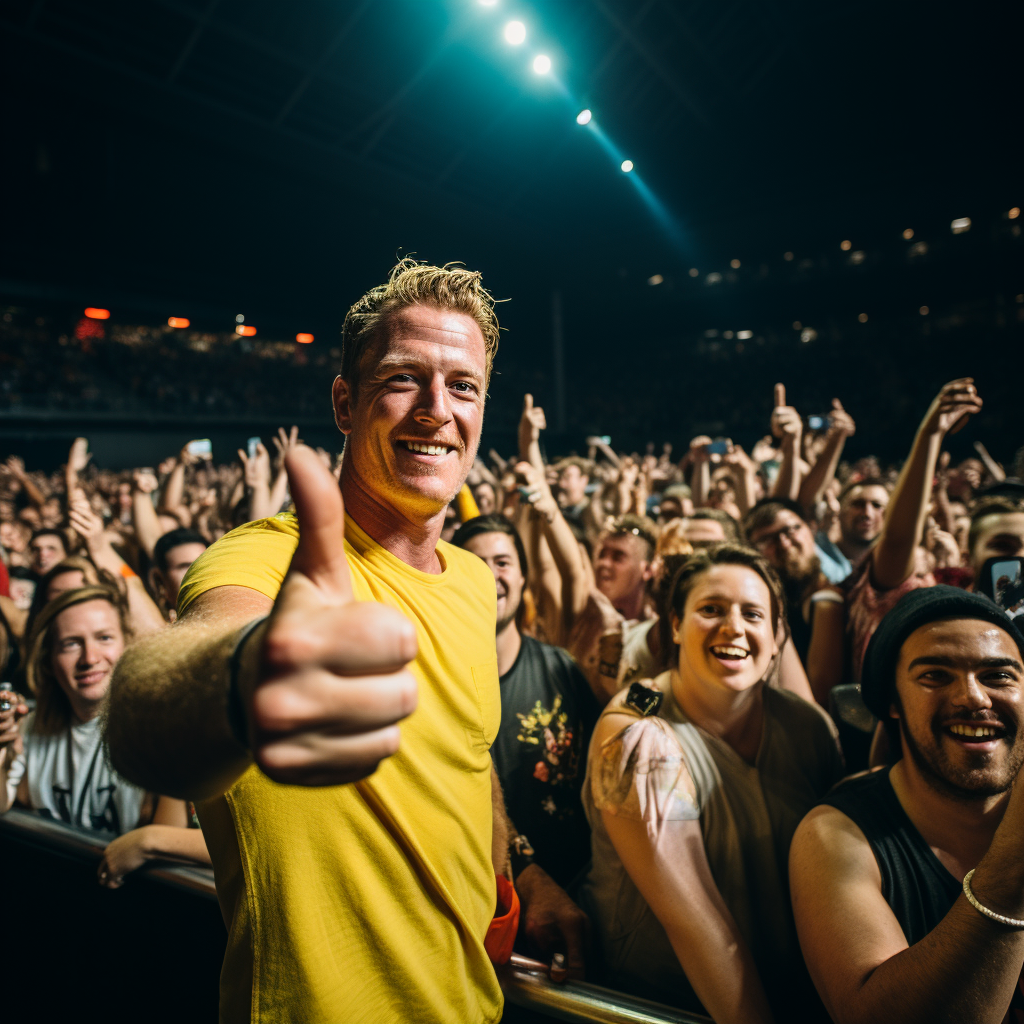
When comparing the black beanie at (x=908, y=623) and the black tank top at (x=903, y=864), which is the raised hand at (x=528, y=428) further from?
the black tank top at (x=903, y=864)

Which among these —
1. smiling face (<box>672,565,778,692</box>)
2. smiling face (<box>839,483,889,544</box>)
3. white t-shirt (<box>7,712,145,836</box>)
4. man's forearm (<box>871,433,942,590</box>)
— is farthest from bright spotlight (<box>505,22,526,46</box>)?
white t-shirt (<box>7,712,145,836</box>)

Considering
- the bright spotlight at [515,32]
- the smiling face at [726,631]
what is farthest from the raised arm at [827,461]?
the bright spotlight at [515,32]

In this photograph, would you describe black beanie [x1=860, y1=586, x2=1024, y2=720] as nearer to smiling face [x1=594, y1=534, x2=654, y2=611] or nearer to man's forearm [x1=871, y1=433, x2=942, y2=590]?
man's forearm [x1=871, y1=433, x2=942, y2=590]

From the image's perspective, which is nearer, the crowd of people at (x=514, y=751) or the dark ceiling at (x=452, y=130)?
the crowd of people at (x=514, y=751)

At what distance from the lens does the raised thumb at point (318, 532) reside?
1.96 feet

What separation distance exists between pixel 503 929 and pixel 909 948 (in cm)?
80

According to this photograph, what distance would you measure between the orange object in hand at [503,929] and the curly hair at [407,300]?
1.25 metres

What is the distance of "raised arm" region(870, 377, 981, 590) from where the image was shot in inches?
82.0

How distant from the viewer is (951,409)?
215cm

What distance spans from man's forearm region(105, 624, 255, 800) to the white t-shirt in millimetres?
1670

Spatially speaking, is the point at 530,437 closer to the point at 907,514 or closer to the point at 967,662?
the point at 907,514

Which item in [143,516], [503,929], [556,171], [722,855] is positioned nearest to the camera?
[503,929]

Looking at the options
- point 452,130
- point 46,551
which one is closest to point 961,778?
point 46,551

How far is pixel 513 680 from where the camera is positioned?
6.92 ft
